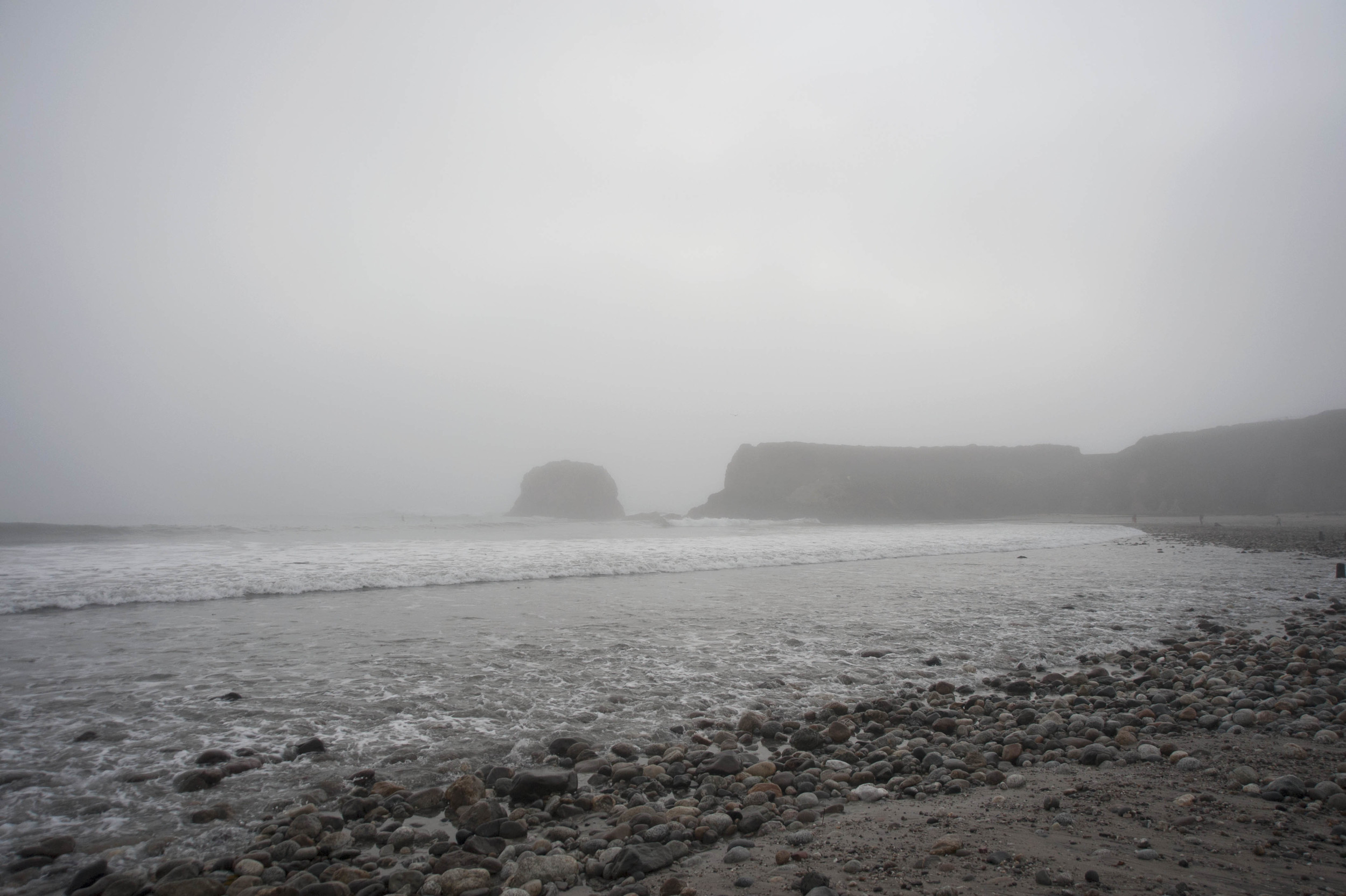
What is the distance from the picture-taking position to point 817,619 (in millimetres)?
10961

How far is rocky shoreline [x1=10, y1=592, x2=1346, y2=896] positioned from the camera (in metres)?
3.11

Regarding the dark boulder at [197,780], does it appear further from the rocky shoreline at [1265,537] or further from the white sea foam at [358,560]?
the rocky shoreline at [1265,537]

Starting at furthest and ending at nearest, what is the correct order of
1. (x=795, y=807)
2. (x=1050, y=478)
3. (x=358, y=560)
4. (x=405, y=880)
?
(x=1050, y=478) → (x=358, y=560) → (x=795, y=807) → (x=405, y=880)

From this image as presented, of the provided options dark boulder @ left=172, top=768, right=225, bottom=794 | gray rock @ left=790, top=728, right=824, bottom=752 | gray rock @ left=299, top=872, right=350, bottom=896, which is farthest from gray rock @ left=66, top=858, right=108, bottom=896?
gray rock @ left=790, top=728, right=824, bottom=752

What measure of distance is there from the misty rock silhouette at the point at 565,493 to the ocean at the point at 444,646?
75.9 meters

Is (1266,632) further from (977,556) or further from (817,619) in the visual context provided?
(977,556)

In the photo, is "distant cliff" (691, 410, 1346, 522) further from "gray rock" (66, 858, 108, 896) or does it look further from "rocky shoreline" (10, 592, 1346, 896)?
"gray rock" (66, 858, 108, 896)

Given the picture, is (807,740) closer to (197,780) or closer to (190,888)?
(190,888)

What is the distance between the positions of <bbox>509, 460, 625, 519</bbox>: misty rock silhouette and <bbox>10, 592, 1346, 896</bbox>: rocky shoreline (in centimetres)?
8999

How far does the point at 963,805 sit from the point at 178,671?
8.47 meters

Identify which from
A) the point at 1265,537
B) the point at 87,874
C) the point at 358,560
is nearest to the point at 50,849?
the point at 87,874

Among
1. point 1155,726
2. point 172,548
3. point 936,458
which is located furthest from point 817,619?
point 936,458

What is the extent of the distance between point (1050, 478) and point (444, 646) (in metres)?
105

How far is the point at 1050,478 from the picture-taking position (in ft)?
311
